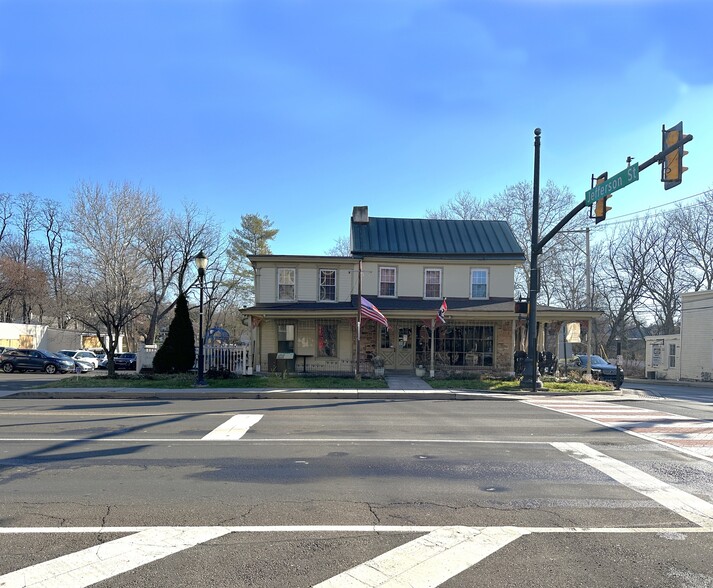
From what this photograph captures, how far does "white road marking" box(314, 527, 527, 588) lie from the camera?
388 cm

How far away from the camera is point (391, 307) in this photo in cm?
2438

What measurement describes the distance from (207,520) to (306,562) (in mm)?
1430

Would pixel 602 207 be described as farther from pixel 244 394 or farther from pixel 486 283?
pixel 244 394

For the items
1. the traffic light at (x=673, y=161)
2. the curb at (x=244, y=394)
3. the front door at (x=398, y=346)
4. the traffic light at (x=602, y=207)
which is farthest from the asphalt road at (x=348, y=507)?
the front door at (x=398, y=346)

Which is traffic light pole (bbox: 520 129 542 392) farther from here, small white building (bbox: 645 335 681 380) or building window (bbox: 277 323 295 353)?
small white building (bbox: 645 335 681 380)

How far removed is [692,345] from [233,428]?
32.9m

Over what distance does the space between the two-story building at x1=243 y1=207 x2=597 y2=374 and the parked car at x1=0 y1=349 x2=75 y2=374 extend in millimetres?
14060

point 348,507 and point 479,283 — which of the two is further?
point 479,283

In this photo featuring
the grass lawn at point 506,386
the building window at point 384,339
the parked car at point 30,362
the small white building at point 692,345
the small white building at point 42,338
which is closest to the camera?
the grass lawn at point 506,386

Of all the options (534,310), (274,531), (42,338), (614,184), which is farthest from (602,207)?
(42,338)

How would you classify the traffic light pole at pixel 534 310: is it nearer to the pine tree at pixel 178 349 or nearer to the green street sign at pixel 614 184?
the green street sign at pixel 614 184

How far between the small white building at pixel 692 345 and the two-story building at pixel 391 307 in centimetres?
1361

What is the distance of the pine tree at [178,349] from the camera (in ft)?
72.9

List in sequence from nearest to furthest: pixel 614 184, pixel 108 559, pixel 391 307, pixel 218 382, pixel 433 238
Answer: pixel 108 559
pixel 614 184
pixel 218 382
pixel 391 307
pixel 433 238
